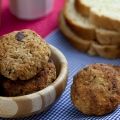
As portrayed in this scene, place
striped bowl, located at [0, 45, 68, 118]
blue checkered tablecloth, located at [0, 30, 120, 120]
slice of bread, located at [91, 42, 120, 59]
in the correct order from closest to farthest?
1. striped bowl, located at [0, 45, 68, 118]
2. blue checkered tablecloth, located at [0, 30, 120, 120]
3. slice of bread, located at [91, 42, 120, 59]

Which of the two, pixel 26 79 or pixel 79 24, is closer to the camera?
pixel 26 79

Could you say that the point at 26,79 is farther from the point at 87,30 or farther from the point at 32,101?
the point at 87,30

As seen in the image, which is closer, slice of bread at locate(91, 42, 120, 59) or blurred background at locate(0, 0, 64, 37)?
slice of bread at locate(91, 42, 120, 59)

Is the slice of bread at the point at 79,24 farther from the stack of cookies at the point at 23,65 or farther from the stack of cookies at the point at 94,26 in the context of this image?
the stack of cookies at the point at 23,65

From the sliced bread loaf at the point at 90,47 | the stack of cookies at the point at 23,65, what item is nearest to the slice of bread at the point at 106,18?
the sliced bread loaf at the point at 90,47

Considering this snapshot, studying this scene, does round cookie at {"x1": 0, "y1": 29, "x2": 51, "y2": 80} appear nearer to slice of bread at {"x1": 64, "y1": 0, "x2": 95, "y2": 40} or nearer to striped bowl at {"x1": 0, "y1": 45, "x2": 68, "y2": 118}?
striped bowl at {"x1": 0, "y1": 45, "x2": 68, "y2": 118}

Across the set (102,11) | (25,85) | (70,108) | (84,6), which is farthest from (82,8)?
(25,85)

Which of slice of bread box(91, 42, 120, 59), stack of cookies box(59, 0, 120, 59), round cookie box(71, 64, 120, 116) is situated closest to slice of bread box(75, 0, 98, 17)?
stack of cookies box(59, 0, 120, 59)

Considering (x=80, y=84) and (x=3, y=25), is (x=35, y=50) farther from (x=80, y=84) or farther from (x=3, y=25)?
(x=3, y=25)
